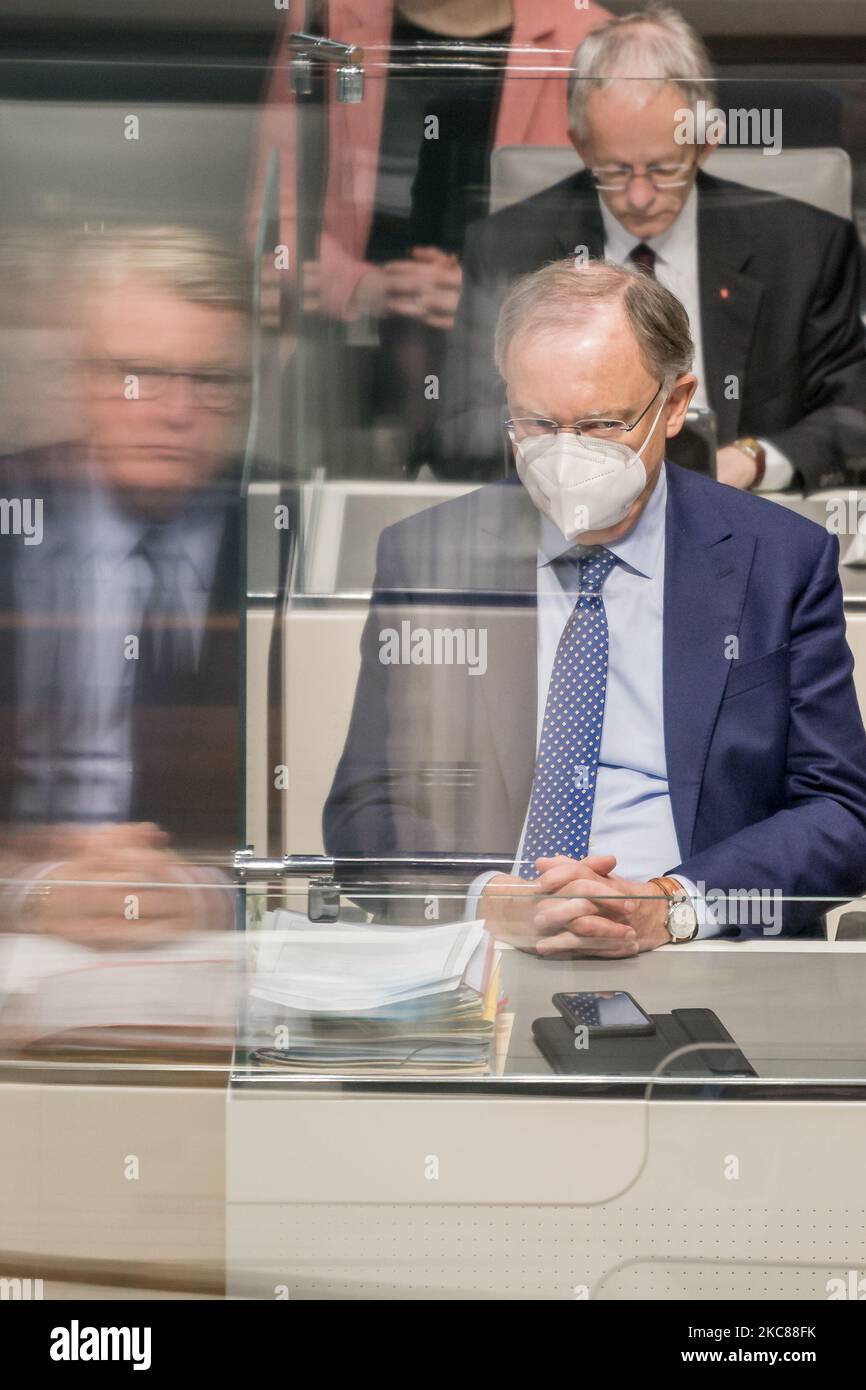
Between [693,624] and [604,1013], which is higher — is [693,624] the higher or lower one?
the higher one

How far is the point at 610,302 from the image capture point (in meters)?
1.35

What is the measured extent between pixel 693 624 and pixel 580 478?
0.57 feet

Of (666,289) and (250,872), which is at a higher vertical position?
(666,289)

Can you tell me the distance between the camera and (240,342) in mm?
1430

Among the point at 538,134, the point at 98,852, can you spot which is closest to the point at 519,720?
the point at 98,852

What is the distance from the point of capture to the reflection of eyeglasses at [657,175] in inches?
55.6

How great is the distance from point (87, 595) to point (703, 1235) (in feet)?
2.67

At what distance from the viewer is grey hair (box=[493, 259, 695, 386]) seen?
1.36 m

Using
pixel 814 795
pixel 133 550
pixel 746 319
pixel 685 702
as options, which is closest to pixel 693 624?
pixel 685 702

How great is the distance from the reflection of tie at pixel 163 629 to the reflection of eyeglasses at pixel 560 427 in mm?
347

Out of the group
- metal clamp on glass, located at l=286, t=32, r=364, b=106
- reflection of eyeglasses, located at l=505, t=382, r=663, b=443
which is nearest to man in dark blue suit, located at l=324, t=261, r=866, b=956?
reflection of eyeglasses, located at l=505, t=382, r=663, b=443

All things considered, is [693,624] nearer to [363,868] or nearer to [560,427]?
[560,427]

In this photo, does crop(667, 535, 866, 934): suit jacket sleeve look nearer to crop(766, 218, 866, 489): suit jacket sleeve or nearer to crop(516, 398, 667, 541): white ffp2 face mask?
crop(766, 218, 866, 489): suit jacket sleeve

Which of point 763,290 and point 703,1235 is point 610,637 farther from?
point 703,1235
